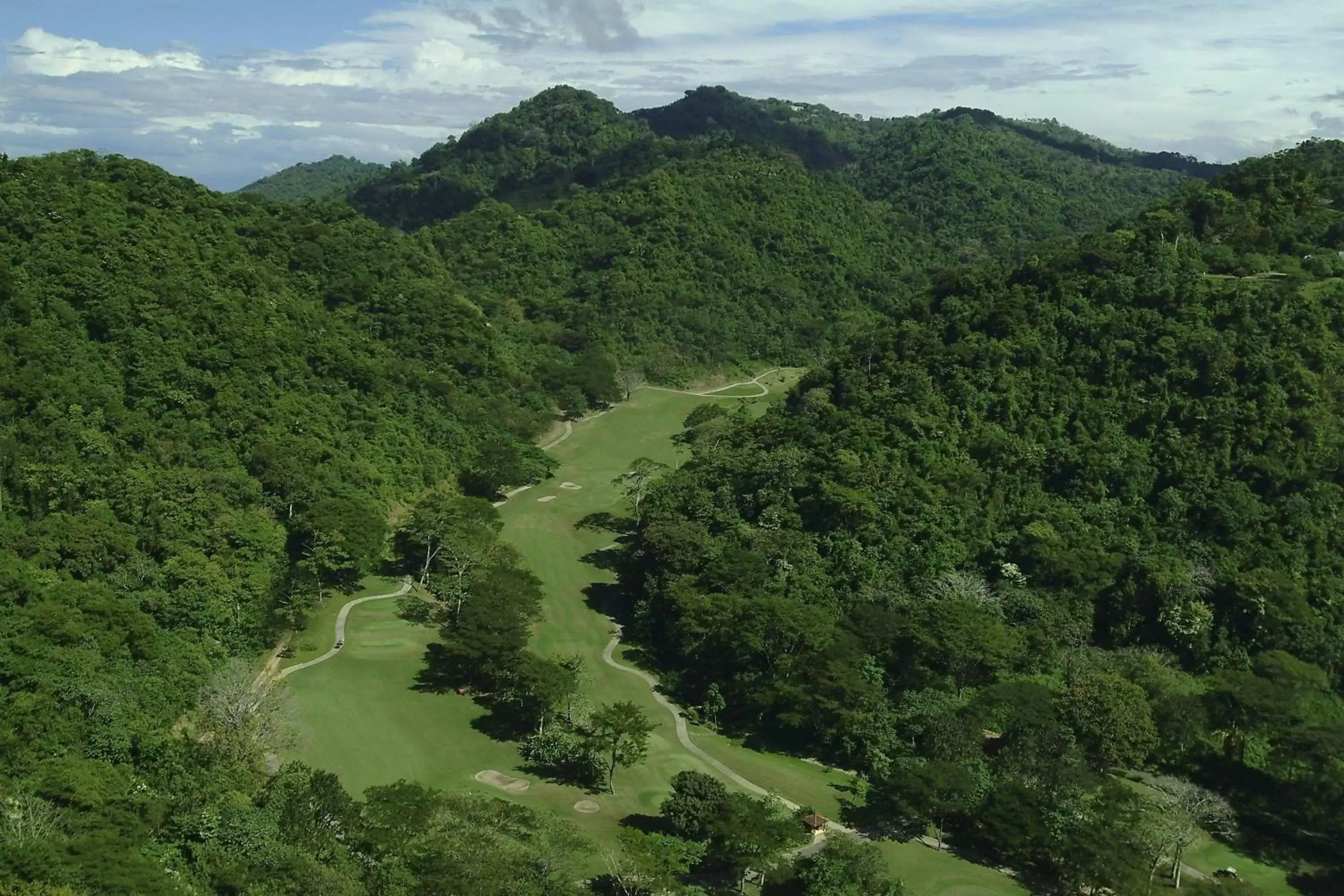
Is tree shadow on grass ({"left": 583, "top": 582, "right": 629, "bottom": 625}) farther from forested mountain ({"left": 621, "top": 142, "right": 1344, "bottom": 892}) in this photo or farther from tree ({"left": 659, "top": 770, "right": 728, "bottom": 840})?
tree ({"left": 659, "top": 770, "right": 728, "bottom": 840})

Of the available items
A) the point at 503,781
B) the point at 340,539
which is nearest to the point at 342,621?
the point at 340,539

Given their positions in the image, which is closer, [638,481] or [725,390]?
[638,481]

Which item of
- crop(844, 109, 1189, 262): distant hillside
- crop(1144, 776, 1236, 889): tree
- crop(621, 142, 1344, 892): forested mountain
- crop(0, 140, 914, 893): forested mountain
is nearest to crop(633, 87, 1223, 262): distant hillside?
crop(844, 109, 1189, 262): distant hillside

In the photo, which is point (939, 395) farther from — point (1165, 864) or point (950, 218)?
point (950, 218)

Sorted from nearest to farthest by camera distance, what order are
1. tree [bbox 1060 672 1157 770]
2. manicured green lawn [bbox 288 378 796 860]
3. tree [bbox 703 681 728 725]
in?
manicured green lawn [bbox 288 378 796 860] → tree [bbox 1060 672 1157 770] → tree [bbox 703 681 728 725]

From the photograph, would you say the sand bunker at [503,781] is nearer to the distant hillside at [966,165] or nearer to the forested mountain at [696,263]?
the forested mountain at [696,263]

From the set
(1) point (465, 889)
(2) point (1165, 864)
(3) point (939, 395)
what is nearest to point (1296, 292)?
(3) point (939, 395)

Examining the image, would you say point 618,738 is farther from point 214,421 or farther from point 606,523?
point 214,421
